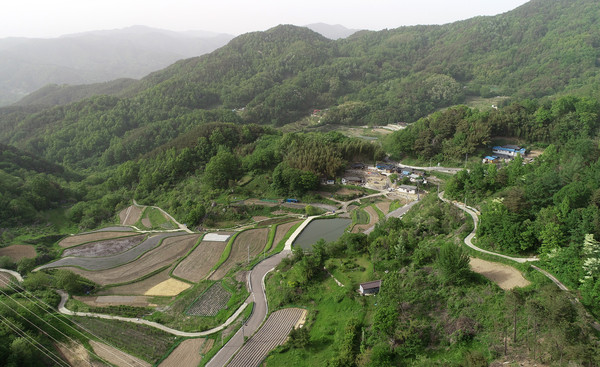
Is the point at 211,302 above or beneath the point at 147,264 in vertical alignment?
above

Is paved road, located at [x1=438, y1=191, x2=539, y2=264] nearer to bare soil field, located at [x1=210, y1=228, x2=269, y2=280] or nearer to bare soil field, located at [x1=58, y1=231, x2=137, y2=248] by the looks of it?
bare soil field, located at [x1=210, y1=228, x2=269, y2=280]

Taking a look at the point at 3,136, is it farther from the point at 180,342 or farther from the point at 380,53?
the point at 380,53

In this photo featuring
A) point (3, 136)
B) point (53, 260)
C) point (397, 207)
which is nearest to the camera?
point (53, 260)

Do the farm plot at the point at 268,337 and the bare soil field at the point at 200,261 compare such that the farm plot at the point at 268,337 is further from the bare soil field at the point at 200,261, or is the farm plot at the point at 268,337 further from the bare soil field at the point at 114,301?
the bare soil field at the point at 114,301

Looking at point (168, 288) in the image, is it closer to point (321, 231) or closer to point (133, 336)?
point (133, 336)

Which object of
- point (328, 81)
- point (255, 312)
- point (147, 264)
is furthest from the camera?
point (328, 81)

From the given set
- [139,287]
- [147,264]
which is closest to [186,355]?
[139,287]

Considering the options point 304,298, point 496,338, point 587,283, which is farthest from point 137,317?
point 587,283
